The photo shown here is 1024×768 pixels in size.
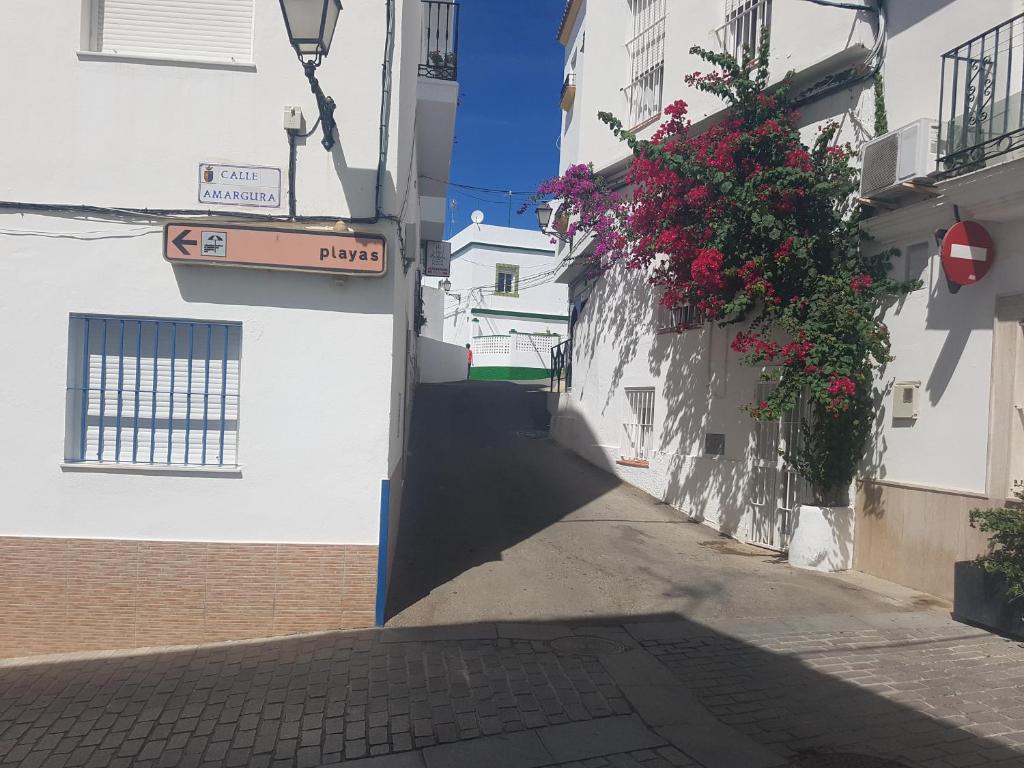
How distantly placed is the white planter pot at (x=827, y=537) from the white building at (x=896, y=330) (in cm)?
14

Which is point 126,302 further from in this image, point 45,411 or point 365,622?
point 365,622

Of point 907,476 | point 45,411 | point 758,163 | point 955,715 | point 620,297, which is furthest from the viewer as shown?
point 620,297

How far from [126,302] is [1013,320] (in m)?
7.28

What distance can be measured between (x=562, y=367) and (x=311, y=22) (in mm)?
12959

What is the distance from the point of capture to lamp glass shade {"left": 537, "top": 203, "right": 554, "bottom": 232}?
1556cm

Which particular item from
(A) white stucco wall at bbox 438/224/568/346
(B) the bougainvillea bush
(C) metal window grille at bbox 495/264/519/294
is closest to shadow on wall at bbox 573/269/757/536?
(B) the bougainvillea bush

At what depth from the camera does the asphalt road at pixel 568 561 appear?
6957mm

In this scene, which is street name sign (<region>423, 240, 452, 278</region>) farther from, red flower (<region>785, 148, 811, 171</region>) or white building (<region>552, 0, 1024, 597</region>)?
red flower (<region>785, 148, 811, 171</region>)

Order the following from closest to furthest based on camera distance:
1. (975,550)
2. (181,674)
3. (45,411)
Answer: (181,674) → (45,411) → (975,550)

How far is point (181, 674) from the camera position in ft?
18.7

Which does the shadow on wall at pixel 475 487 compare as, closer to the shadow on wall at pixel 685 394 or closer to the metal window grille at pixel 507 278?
the shadow on wall at pixel 685 394

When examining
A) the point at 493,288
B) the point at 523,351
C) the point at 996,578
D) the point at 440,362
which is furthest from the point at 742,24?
the point at 493,288

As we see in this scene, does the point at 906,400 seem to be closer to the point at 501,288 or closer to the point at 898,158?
the point at 898,158

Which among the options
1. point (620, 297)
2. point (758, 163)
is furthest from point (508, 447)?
point (758, 163)
